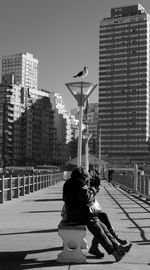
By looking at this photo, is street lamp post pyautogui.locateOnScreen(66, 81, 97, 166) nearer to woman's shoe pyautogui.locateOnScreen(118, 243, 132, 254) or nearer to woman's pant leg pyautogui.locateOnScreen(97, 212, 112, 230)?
woman's pant leg pyautogui.locateOnScreen(97, 212, 112, 230)

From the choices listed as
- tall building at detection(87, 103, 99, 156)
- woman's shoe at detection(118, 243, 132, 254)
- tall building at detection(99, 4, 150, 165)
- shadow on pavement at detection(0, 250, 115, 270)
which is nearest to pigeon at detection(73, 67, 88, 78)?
shadow on pavement at detection(0, 250, 115, 270)

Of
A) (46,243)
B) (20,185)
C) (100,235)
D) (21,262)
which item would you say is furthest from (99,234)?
(20,185)

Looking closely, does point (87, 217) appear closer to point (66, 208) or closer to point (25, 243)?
point (66, 208)

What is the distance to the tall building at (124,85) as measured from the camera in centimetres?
16062

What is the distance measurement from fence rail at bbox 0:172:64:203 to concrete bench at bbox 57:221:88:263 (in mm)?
11677

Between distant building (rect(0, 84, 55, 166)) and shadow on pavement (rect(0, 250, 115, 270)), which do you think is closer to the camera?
shadow on pavement (rect(0, 250, 115, 270))

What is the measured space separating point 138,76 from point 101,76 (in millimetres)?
13179

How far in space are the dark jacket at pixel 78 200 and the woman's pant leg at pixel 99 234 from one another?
101 mm

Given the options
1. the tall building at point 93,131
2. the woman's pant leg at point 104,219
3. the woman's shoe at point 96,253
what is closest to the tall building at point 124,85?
the tall building at point 93,131

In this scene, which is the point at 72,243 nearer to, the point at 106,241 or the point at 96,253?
the point at 106,241

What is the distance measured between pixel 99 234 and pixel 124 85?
159 metres

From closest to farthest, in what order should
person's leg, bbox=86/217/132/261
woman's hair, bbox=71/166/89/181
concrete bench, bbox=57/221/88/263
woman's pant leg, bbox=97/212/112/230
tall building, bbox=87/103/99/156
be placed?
1. concrete bench, bbox=57/221/88/263
2. person's leg, bbox=86/217/132/261
3. woman's hair, bbox=71/166/89/181
4. woman's pant leg, bbox=97/212/112/230
5. tall building, bbox=87/103/99/156

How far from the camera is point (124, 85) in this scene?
165 meters

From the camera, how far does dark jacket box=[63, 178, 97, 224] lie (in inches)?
295
